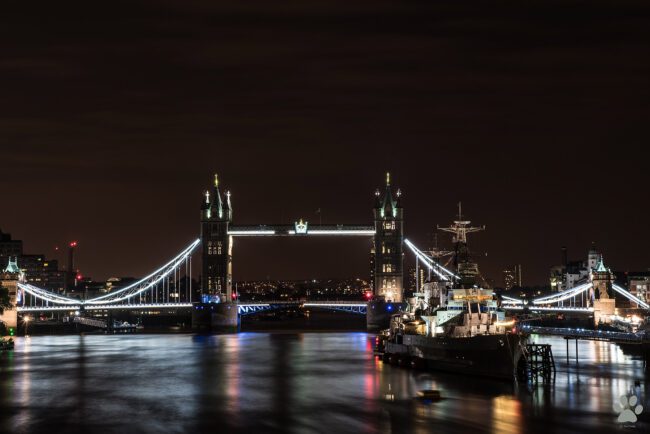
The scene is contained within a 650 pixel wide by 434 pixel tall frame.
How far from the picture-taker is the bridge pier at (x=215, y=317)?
155875 millimetres

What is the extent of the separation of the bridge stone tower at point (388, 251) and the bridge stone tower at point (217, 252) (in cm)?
2428

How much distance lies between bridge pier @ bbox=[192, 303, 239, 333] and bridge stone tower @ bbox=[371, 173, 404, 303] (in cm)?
2379

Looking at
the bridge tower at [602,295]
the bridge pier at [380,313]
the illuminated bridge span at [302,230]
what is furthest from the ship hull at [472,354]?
the illuminated bridge span at [302,230]

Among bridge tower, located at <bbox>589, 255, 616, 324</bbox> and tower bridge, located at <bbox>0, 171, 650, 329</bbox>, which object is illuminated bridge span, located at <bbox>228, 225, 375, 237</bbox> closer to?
tower bridge, located at <bbox>0, 171, 650, 329</bbox>

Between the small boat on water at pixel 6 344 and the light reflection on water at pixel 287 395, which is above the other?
the small boat on water at pixel 6 344

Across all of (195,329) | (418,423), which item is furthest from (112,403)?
(195,329)

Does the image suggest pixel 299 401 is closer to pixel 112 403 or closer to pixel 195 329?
pixel 112 403

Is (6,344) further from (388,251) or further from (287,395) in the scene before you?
(388,251)

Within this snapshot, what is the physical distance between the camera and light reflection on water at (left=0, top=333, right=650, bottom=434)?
169 feet

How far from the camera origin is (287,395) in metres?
64.6

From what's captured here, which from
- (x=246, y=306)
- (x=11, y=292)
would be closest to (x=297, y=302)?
(x=246, y=306)

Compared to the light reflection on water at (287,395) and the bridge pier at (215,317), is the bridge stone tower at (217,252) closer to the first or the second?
the bridge pier at (215,317)

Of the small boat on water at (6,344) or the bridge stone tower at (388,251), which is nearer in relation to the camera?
the small boat on water at (6,344)

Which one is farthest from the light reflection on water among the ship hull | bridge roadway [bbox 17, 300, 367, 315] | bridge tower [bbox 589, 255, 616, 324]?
bridge roadway [bbox 17, 300, 367, 315]
